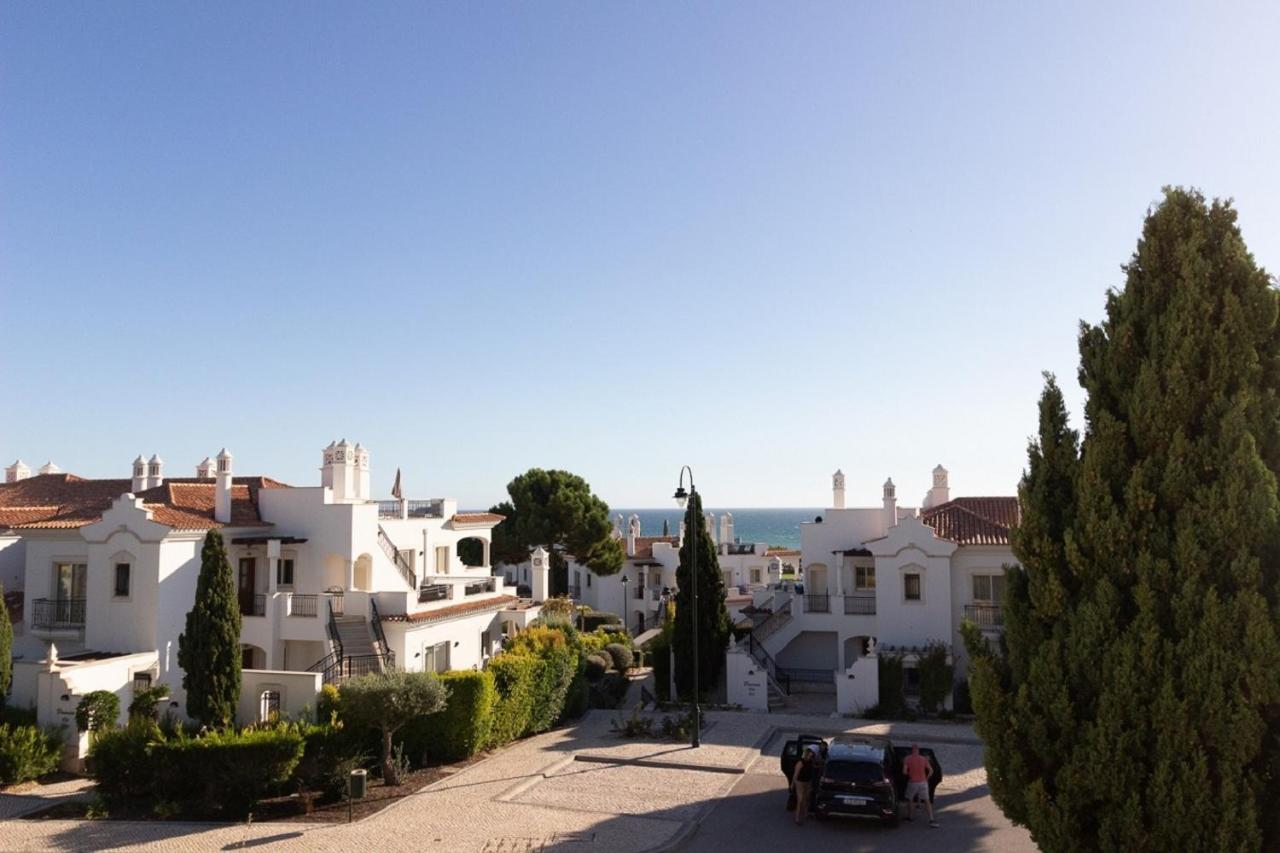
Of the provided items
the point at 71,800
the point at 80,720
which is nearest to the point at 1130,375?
the point at 71,800

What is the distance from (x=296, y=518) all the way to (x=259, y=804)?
12.7 m

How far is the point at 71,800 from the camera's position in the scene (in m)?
18.4

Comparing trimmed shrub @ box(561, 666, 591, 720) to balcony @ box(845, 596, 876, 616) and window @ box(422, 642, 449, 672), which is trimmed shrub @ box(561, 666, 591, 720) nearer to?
window @ box(422, 642, 449, 672)

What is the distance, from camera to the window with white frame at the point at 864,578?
3444 cm

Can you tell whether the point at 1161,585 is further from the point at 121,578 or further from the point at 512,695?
the point at 121,578

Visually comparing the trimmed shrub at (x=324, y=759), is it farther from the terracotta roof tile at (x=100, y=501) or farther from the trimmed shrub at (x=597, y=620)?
the trimmed shrub at (x=597, y=620)

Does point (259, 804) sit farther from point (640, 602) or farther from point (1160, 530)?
point (640, 602)

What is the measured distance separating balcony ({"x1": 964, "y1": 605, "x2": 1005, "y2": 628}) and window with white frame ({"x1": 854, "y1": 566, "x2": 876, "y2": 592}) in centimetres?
457

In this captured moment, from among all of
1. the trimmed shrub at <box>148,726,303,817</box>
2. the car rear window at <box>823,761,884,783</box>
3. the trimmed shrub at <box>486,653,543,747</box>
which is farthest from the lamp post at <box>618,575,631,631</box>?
the car rear window at <box>823,761,884,783</box>

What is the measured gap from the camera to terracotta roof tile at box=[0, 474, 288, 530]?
2662cm

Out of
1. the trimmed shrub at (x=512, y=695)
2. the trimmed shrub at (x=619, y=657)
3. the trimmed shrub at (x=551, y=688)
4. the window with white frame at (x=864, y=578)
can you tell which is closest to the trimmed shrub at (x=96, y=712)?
the trimmed shrub at (x=512, y=695)

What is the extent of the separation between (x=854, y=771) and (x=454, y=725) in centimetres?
970

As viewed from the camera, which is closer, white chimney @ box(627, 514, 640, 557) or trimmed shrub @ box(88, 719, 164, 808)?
trimmed shrub @ box(88, 719, 164, 808)

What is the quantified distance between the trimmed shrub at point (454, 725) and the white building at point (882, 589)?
11.0 meters
